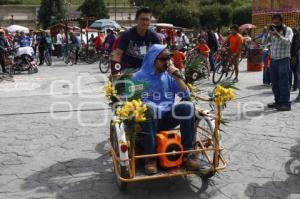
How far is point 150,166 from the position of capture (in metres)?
4.70

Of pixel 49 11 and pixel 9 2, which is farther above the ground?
pixel 9 2

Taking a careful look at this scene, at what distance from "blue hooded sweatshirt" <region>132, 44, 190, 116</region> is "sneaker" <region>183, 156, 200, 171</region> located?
23.0 inches

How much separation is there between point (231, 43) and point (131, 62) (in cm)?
794

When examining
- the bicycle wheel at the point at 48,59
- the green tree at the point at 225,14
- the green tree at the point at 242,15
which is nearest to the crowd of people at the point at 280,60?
the bicycle wheel at the point at 48,59

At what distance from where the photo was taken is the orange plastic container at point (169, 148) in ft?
15.6

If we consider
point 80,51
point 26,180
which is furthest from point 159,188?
point 80,51

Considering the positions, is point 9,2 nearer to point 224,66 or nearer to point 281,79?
point 224,66

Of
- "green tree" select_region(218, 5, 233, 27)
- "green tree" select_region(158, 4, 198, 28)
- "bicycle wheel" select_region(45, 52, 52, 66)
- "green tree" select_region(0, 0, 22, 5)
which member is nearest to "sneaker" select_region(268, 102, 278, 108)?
"bicycle wheel" select_region(45, 52, 52, 66)

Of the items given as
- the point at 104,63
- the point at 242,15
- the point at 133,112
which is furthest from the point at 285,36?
the point at 242,15

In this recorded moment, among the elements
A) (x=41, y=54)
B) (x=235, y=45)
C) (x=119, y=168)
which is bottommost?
(x=119, y=168)

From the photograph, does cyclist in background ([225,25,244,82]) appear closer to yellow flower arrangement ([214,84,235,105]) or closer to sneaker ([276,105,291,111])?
sneaker ([276,105,291,111])

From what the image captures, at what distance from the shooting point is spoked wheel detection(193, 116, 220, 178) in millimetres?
4954

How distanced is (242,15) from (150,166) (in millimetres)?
58011

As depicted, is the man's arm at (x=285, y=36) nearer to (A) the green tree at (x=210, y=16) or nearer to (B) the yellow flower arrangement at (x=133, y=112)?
(B) the yellow flower arrangement at (x=133, y=112)
